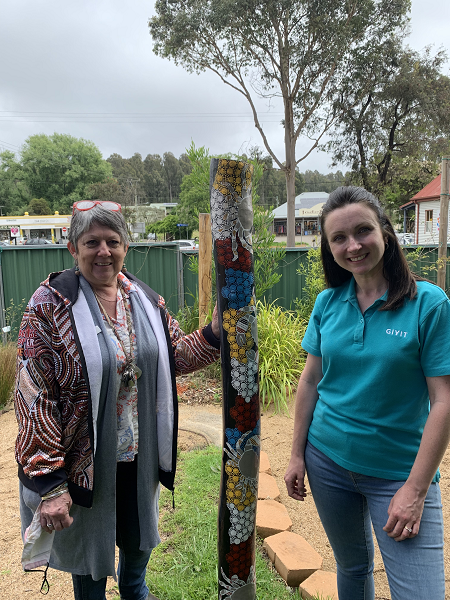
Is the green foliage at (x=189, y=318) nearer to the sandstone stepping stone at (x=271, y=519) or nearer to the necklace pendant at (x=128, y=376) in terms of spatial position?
the sandstone stepping stone at (x=271, y=519)

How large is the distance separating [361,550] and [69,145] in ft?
173

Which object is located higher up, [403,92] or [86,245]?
[403,92]

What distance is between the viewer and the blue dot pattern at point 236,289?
149 cm

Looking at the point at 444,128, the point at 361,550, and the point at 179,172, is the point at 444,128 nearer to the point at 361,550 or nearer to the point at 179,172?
the point at 361,550

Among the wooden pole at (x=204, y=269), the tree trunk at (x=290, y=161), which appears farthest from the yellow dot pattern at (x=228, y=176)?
the tree trunk at (x=290, y=161)

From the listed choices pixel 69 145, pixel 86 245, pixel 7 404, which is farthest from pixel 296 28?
pixel 69 145

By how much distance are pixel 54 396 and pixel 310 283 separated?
5.57 meters

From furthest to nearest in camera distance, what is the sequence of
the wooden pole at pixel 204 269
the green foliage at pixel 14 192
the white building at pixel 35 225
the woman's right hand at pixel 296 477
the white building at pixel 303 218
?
the green foliage at pixel 14 192
the white building at pixel 303 218
the white building at pixel 35 225
the wooden pole at pixel 204 269
the woman's right hand at pixel 296 477

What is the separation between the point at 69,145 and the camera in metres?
47.2

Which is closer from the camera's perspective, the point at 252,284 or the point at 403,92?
the point at 252,284

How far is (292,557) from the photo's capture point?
2.20m

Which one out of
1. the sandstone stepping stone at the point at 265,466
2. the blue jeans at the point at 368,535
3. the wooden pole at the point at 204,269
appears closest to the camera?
the blue jeans at the point at 368,535

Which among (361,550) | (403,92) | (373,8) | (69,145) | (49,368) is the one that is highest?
(69,145)

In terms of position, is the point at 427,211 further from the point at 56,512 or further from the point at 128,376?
the point at 56,512
